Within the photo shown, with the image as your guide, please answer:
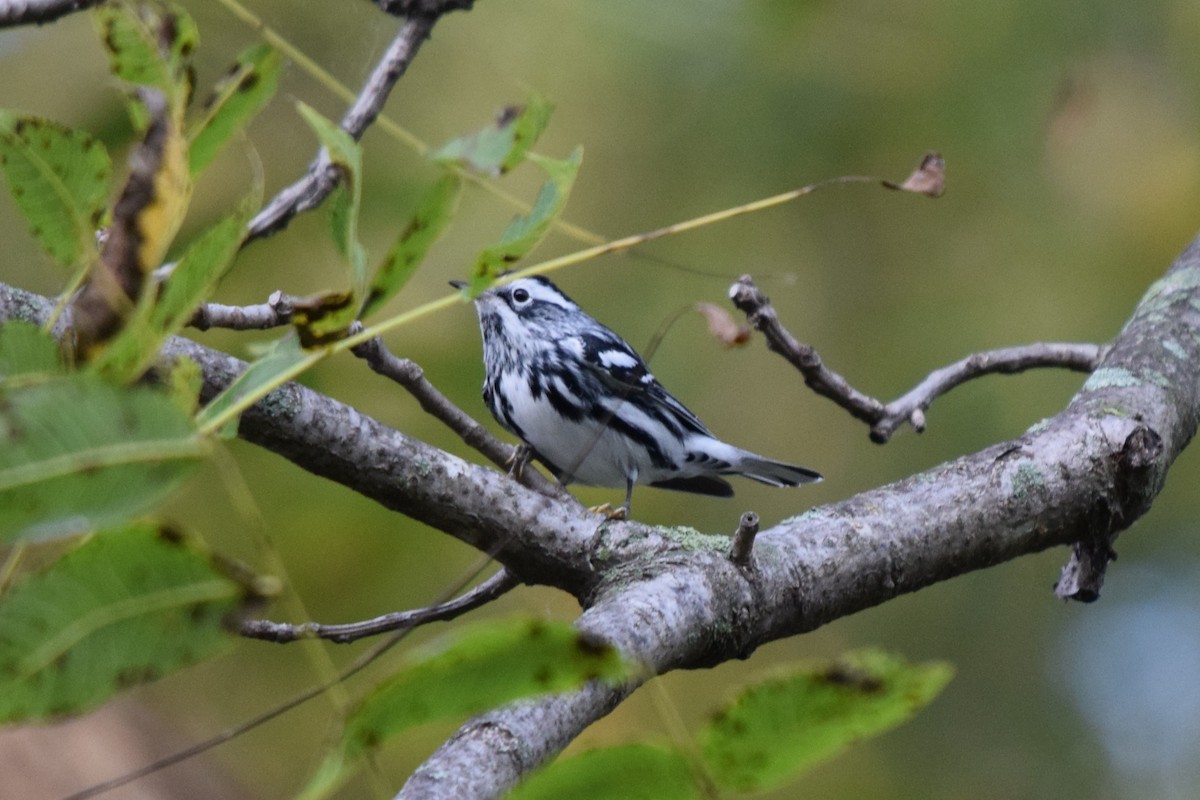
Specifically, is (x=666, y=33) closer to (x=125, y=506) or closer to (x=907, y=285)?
(x=907, y=285)

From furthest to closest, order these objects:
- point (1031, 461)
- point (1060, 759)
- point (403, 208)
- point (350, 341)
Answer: point (1060, 759) → point (403, 208) → point (1031, 461) → point (350, 341)

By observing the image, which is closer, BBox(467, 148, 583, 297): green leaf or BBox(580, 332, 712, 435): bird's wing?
BBox(467, 148, 583, 297): green leaf

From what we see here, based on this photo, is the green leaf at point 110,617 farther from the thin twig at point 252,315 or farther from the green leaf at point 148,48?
the thin twig at point 252,315

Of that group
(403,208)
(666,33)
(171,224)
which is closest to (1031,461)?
(403,208)

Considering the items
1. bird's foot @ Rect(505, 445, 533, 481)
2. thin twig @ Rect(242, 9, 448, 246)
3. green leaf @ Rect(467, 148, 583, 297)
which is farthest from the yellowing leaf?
bird's foot @ Rect(505, 445, 533, 481)

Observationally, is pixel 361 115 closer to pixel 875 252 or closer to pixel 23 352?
pixel 23 352

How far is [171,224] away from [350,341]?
97 mm

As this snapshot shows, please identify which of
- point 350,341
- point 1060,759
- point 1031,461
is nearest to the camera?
point 350,341

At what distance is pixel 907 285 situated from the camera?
2602mm

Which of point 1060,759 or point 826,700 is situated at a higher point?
point 826,700

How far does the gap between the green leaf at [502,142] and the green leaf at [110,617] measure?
0.16 m

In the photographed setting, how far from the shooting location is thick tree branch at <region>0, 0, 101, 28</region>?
119 centimetres

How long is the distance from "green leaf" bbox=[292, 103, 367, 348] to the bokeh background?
1773mm

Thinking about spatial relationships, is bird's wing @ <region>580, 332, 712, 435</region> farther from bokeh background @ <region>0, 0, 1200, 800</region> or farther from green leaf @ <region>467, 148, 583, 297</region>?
green leaf @ <region>467, 148, 583, 297</region>
